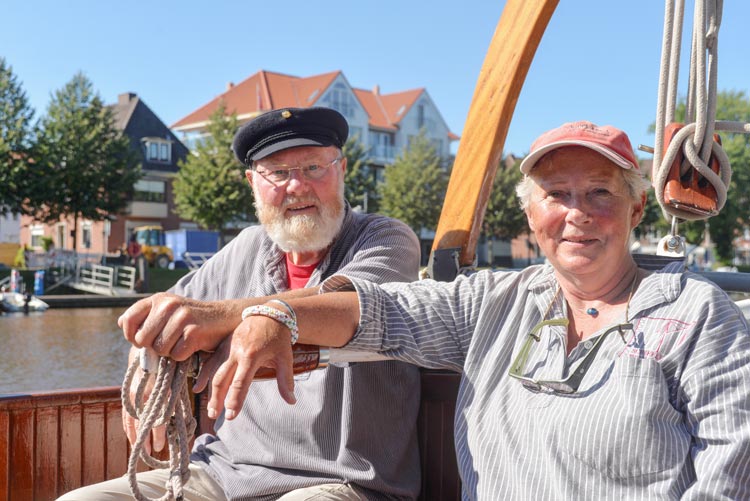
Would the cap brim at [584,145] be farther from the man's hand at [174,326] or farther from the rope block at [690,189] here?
the man's hand at [174,326]

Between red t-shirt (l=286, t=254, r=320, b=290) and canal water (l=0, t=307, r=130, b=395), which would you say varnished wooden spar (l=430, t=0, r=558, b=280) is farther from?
canal water (l=0, t=307, r=130, b=395)

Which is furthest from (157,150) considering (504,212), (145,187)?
(504,212)

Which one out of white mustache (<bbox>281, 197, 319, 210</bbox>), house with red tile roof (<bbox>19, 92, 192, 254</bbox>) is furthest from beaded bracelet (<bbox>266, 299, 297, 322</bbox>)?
house with red tile roof (<bbox>19, 92, 192, 254</bbox>)

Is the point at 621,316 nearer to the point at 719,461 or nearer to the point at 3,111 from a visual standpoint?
the point at 719,461

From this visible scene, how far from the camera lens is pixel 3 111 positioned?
1063 inches

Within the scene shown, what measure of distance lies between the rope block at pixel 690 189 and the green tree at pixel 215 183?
97.7 ft

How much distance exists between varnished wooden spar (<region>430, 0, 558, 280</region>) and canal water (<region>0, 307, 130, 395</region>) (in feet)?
24.1

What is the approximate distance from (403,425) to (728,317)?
1067mm

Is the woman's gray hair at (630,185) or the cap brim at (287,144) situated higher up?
the cap brim at (287,144)

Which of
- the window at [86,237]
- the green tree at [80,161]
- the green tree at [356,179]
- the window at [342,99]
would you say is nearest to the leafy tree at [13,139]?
the green tree at [80,161]

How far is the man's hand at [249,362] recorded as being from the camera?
156 cm

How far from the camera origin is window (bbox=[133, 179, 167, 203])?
43.5 meters

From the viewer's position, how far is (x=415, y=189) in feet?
128

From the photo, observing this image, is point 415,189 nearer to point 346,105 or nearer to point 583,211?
point 346,105
